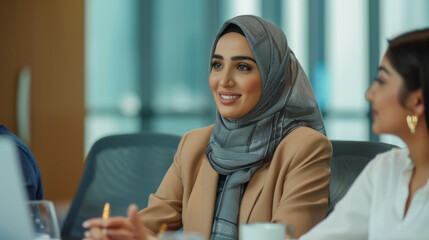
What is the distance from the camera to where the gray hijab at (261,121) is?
1936mm

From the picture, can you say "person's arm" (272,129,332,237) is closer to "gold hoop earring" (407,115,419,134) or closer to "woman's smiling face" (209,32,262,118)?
"woman's smiling face" (209,32,262,118)

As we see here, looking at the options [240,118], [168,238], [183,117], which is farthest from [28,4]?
[168,238]

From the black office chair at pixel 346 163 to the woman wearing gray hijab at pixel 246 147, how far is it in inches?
4.2

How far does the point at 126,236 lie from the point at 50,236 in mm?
263

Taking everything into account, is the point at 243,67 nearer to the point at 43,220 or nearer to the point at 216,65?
the point at 216,65

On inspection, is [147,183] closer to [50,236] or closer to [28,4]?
[50,236]

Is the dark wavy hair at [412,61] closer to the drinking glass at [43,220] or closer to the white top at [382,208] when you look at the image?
the white top at [382,208]

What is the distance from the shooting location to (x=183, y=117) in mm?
4871

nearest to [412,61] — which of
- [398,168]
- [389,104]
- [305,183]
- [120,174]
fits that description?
[389,104]

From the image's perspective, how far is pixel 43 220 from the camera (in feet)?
3.70

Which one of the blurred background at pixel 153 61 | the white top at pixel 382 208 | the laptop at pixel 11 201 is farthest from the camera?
the blurred background at pixel 153 61

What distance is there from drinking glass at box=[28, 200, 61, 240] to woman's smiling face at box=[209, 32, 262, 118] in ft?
3.07

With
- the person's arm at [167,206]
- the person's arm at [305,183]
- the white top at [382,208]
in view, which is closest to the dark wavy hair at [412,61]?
the white top at [382,208]

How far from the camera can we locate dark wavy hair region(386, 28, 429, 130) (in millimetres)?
1308
